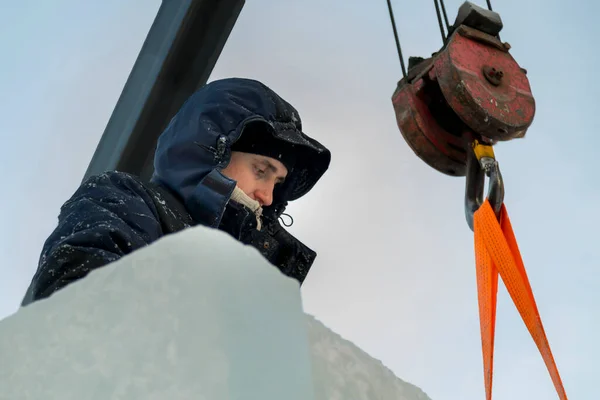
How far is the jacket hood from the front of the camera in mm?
1754

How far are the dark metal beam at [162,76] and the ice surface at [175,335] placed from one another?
7.84ft

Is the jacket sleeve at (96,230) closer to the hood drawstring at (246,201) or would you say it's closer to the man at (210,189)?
the man at (210,189)

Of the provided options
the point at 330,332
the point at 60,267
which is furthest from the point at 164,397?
the point at 60,267

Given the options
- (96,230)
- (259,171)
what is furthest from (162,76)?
(96,230)

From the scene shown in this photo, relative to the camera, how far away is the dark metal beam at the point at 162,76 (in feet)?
9.45

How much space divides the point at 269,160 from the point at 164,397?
1.52 meters

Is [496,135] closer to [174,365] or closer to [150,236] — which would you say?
[150,236]

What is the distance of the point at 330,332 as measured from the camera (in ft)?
1.87

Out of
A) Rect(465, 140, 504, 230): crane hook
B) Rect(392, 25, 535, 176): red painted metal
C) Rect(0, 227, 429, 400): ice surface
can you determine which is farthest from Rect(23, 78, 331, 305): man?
Rect(0, 227, 429, 400): ice surface

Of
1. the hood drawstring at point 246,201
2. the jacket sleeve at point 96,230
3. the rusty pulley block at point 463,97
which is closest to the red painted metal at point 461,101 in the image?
the rusty pulley block at point 463,97

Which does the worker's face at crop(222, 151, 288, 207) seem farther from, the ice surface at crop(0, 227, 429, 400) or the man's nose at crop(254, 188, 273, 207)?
Answer: the ice surface at crop(0, 227, 429, 400)

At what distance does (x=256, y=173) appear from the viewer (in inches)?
77.3

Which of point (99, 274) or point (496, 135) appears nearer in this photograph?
point (99, 274)

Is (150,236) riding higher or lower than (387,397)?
lower
